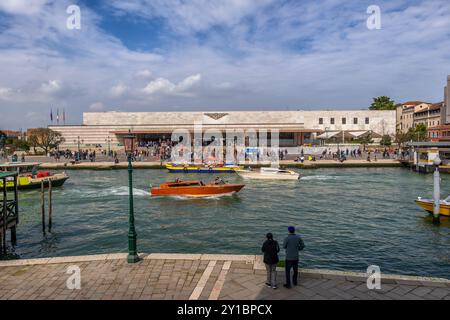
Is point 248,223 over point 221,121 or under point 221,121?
under

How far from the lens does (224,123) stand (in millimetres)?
87125

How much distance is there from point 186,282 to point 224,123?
257 ft

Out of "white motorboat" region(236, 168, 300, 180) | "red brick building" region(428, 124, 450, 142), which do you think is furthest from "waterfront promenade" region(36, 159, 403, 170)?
"red brick building" region(428, 124, 450, 142)

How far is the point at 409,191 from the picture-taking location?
3173 cm

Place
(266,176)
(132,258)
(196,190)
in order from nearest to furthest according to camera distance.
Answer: (132,258), (196,190), (266,176)

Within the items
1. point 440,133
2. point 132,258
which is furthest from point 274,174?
point 440,133

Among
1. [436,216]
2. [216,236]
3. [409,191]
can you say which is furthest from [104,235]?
[409,191]

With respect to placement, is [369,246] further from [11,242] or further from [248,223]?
[11,242]

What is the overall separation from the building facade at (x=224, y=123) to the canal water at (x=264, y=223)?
50510mm

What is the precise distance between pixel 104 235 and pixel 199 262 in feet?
30.8

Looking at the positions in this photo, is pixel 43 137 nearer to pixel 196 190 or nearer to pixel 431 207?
pixel 196 190

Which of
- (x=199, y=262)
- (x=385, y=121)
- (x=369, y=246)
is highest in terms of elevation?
(x=385, y=121)

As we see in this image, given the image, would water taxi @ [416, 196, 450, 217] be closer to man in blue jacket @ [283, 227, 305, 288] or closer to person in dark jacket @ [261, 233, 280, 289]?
man in blue jacket @ [283, 227, 305, 288]

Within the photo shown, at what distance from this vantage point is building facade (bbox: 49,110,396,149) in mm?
85500
